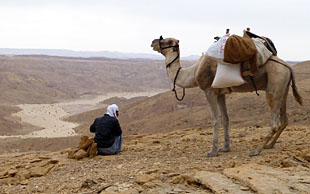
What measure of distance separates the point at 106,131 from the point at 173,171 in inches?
110

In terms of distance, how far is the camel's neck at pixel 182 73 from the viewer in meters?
8.56

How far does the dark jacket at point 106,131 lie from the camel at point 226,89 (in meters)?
1.53

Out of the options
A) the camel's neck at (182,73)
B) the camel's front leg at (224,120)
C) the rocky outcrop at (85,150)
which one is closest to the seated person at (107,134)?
the rocky outcrop at (85,150)

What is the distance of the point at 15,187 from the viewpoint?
286 inches

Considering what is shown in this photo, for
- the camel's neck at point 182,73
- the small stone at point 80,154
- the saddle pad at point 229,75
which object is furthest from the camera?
the small stone at point 80,154

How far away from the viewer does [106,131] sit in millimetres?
8953

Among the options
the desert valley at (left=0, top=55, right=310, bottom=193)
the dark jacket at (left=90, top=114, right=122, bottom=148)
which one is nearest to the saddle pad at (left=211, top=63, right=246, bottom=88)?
the desert valley at (left=0, top=55, right=310, bottom=193)

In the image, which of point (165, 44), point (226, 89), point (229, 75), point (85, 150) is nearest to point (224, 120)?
point (226, 89)

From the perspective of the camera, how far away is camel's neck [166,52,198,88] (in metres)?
8.56

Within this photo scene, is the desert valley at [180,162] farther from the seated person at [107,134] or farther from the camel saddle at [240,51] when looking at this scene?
the camel saddle at [240,51]

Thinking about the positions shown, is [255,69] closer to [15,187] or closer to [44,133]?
[15,187]

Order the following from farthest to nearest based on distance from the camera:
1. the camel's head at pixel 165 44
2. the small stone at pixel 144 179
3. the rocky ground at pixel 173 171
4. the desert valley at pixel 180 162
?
the camel's head at pixel 165 44
the small stone at pixel 144 179
the desert valley at pixel 180 162
the rocky ground at pixel 173 171

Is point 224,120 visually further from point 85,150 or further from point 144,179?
point 144,179

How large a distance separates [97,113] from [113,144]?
23622 millimetres
